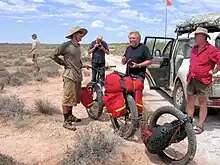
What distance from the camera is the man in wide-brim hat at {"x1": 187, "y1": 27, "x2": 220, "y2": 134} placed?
6066 millimetres

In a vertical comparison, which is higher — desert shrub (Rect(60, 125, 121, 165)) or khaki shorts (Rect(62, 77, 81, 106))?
khaki shorts (Rect(62, 77, 81, 106))

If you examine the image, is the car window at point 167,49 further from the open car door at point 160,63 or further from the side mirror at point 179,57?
the side mirror at point 179,57

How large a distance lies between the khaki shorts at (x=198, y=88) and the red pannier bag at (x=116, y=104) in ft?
5.07

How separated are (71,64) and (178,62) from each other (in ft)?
9.83

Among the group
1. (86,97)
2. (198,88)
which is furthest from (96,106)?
(198,88)

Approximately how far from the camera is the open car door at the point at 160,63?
8875 millimetres

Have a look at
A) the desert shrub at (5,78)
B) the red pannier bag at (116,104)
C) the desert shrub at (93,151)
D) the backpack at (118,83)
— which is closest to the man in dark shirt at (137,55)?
the backpack at (118,83)

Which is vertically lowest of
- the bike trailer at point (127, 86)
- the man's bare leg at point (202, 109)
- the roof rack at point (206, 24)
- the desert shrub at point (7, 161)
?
the desert shrub at point (7, 161)

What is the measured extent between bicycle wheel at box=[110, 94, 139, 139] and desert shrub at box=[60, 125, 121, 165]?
0.38 m

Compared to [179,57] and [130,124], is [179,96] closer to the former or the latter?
[179,57]

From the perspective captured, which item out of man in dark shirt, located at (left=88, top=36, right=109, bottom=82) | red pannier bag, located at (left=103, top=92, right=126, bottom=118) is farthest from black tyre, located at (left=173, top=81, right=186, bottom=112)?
man in dark shirt, located at (left=88, top=36, right=109, bottom=82)

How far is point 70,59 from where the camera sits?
632 cm

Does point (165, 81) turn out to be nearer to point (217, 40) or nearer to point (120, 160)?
point (217, 40)

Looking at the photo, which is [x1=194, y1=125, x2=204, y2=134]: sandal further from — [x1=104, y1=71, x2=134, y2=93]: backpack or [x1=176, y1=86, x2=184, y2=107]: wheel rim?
[x1=104, y1=71, x2=134, y2=93]: backpack
